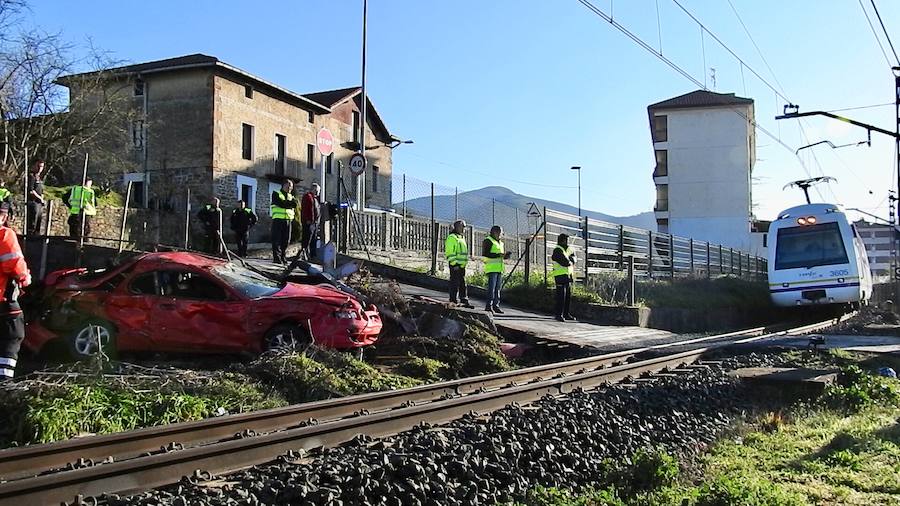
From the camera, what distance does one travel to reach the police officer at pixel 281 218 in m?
17.5

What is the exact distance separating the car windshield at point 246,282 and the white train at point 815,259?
15.8 metres

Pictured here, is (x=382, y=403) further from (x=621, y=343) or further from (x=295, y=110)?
(x=295, y=110)

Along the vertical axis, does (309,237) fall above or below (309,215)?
below

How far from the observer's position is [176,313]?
32.2 ft

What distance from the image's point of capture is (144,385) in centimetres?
780

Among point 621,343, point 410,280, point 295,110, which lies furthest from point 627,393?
point 295,110

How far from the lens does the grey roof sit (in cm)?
5922

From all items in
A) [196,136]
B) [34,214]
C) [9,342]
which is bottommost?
[9,342]

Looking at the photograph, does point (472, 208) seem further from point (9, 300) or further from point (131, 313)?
point (9, 300)

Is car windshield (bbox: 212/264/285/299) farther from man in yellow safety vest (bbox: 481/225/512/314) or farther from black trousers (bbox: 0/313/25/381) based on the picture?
man in yellow safety vest (bbox: 481/225/512/314)

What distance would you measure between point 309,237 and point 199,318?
26.2 ft

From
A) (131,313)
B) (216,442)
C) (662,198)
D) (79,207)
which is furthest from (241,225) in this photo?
(662,198)

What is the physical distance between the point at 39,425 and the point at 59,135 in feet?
74.5

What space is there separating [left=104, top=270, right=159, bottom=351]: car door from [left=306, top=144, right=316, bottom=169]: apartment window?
35.4 metres
